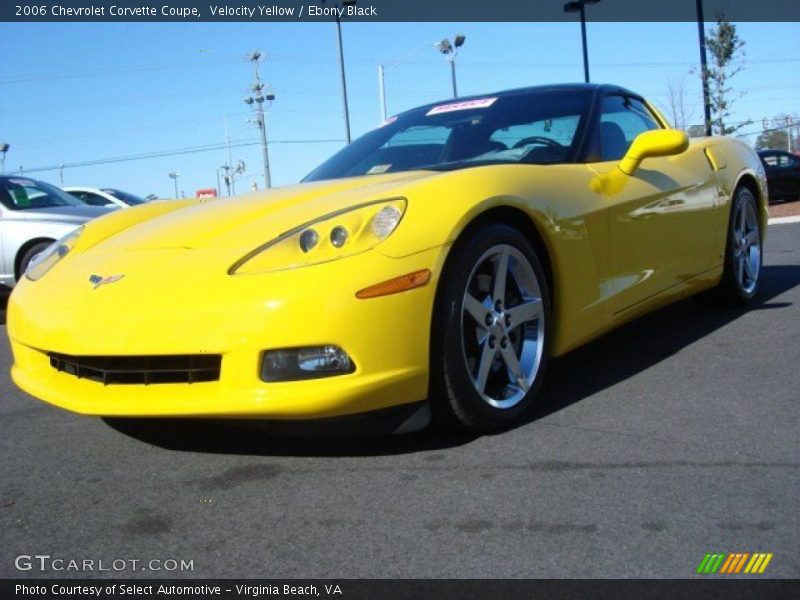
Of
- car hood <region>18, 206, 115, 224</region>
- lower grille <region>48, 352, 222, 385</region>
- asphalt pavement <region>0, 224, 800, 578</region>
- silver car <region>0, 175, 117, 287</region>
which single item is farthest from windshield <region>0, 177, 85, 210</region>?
lower grille <region>48, 352, 222, 385</region>

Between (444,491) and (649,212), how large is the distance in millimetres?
1941

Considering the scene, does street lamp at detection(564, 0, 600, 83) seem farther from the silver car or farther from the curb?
the silver car

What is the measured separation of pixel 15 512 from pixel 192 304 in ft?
2.54

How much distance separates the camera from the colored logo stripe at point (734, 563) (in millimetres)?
1870

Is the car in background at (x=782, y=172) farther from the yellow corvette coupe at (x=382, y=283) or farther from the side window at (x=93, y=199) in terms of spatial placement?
the yellow corvette coupe at (x=382, y=283)

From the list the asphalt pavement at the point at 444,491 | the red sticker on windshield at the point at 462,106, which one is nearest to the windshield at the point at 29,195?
the asphalt pavement at the point at 444,491

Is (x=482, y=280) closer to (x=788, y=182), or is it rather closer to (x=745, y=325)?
(x=745, y=325)

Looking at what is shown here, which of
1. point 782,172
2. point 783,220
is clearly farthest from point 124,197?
point 782,172

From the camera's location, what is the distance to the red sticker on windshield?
4.11 meters

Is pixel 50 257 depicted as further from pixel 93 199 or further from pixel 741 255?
pixel 93 199

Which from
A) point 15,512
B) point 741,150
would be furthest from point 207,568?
point 741,150

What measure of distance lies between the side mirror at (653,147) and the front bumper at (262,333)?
1.45 m

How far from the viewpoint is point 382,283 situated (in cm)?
253

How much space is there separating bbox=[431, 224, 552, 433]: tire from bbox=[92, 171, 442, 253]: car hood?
0.35m
